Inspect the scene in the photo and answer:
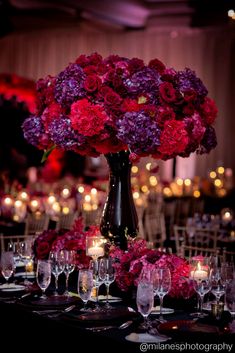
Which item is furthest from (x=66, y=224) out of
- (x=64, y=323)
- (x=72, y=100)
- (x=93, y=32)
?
(x=93, y=32)

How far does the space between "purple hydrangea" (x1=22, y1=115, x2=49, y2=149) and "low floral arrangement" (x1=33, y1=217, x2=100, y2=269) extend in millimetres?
544

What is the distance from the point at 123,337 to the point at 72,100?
1.37 m

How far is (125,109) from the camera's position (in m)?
3.71

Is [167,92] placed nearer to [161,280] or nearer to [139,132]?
[139,132]

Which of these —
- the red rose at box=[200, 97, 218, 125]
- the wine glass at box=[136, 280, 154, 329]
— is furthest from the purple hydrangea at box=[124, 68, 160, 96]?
the wine glass at box=[136, 280, 154, 329]

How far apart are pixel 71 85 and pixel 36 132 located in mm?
430

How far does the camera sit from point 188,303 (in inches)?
140

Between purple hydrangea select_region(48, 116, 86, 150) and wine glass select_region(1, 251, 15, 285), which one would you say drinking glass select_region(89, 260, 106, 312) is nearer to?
wine glass select_region(1, 251, 15, 285)

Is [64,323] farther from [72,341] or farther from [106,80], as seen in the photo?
[106,80]

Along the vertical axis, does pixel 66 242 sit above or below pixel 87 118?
below

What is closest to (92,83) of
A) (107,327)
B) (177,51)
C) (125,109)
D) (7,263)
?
(125,109)

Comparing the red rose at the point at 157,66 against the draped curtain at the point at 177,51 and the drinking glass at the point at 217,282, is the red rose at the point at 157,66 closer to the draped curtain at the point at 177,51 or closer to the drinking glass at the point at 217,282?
the drinking glass at the point at 217,282

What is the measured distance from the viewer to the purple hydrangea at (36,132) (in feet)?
13.2

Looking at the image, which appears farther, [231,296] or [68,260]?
[68,260]
